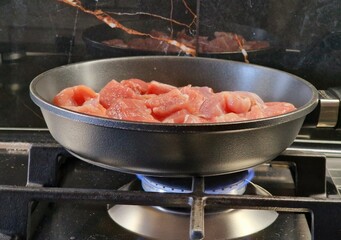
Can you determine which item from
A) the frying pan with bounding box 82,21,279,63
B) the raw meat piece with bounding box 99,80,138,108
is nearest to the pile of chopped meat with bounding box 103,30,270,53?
the frying pan with bounding box 82,21,279,63

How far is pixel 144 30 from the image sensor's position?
1167 mm

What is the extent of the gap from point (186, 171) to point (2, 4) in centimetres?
69

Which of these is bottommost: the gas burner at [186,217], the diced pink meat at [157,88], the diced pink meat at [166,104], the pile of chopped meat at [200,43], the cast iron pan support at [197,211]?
the gas burner at [186,217]

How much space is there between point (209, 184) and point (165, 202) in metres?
0.14

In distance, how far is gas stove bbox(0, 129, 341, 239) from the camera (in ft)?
2.43

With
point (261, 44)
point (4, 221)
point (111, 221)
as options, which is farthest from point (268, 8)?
point (4, 221)

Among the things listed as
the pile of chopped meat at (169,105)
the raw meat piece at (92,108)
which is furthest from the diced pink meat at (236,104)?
the raw meat piece at (92,108)

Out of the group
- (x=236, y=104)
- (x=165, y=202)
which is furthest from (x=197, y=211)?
(x=236, y=104)

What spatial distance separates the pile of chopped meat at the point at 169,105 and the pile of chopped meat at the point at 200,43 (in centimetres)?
22

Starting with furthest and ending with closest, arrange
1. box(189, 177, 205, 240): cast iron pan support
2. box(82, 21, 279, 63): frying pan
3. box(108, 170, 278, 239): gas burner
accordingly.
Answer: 1. box(82, 21, 279, 63): frying pan
2. box(108, 170, 278, 239): gas burner
3. box(189, 177, 205, 240): cast iron pan support

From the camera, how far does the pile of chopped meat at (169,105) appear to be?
866 mm

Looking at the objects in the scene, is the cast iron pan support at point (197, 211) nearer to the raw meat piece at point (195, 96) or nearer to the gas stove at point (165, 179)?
the gas stove at point (165, 179)

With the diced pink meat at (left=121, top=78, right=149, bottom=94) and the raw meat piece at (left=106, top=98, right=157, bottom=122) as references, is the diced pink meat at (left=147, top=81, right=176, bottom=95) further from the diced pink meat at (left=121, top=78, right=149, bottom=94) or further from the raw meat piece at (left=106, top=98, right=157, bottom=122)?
the raw meat piece at (left=106, top=98, right=157, bottom=122)

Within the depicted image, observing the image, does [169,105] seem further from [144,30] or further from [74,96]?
[144,30]
